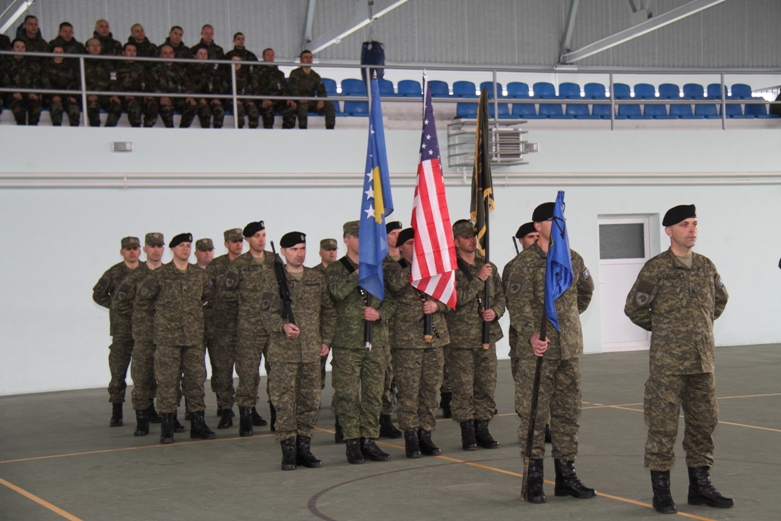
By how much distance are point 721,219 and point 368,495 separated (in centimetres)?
1073

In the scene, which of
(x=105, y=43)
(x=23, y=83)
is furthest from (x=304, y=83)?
(x=23, y=83)

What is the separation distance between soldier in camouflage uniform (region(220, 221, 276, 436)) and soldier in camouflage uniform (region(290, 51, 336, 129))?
5066 millimetres

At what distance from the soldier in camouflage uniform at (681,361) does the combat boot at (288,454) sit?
8.68 feet

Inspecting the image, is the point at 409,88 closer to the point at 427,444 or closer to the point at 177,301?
the point at 177,301

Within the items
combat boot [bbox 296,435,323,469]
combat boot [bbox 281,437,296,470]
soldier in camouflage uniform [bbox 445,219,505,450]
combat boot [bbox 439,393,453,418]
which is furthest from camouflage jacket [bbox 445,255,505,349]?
combat boot [bbox 439,393,453,418]

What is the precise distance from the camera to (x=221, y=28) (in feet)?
64.3

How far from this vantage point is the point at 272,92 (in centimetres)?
1315

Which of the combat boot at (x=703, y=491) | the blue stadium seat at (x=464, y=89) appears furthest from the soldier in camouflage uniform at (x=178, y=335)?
the blue stadium seat at (x=464, y=89)

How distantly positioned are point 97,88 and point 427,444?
25.6 ft

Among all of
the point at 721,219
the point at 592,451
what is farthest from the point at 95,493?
the point at 721,219

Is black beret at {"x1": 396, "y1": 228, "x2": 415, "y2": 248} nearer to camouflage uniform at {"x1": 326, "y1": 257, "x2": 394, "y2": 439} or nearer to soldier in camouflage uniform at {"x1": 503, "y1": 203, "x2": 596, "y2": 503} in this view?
camouflage uniform at {"x1": 326, "y1": 257, "x2": 394, "y2": 439}

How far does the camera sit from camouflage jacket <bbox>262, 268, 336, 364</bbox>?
21.6 feet

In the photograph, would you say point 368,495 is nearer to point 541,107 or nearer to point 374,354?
point 374,354

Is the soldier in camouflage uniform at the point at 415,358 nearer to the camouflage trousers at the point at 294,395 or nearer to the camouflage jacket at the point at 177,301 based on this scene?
the camouflage trousers at the point at 294,395
